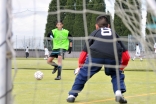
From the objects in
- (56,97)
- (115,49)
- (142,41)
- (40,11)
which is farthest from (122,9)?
(56,97)

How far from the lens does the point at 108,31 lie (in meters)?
5.53

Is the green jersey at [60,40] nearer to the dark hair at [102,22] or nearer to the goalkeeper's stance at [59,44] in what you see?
the goalkeeper's stance at [59,44]

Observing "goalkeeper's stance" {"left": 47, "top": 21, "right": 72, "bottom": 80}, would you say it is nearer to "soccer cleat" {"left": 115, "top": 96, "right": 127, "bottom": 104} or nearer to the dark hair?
the dark hair

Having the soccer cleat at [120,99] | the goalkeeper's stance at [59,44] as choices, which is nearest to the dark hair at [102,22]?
the soccer cleat at [120,99]

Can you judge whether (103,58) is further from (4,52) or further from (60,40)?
(60,40)

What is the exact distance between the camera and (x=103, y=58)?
5605 millimetres

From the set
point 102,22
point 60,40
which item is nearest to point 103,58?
point 102,22

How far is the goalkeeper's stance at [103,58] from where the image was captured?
549 cm

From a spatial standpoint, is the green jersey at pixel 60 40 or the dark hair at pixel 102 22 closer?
the dark hair at pixel 102 22

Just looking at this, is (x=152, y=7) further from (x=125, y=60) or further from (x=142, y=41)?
(x=125, y=60)

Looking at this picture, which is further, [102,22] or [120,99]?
[102,22]

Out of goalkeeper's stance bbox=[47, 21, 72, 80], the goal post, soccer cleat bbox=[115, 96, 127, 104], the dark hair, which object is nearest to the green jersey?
goalkeeper's stance bbox=[47, 21, 72, 80]

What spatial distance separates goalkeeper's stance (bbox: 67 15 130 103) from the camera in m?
5.49

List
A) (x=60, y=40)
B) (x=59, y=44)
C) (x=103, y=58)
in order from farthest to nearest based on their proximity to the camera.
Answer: (x=59, y=44), (x=60, y=40), (x=103, y=58)
